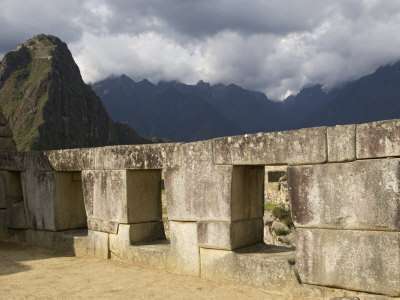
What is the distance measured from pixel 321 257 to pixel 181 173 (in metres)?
2.16

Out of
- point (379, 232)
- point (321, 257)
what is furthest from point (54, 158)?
point (379, 232)

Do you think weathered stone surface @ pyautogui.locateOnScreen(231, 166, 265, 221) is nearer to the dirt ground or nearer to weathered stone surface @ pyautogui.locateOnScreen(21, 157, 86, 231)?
the dirt ground

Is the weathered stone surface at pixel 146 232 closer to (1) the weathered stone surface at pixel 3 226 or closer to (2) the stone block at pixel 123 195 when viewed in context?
(2) the stone block at pixel 123 195

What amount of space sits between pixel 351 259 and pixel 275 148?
142 centimetres

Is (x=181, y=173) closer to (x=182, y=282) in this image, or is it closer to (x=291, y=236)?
(x=182, y=282)

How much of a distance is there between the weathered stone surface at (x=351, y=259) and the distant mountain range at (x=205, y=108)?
129m

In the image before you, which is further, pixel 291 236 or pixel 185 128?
pixel 185 128

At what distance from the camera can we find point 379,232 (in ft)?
12.8

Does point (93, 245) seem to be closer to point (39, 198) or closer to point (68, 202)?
point (68, 202)

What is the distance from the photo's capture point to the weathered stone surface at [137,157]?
5633 millimetres

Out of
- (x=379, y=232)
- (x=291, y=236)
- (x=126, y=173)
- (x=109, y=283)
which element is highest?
(x=126, y=173)

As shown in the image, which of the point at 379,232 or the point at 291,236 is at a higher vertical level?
the point at 379,232

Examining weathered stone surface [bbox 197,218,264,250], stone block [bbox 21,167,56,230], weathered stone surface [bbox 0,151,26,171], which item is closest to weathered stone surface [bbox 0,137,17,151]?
weathered stone surface [bbox 0,151,26,171]

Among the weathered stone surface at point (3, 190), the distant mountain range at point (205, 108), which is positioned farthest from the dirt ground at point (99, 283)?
the distant mountain range at point (205, 108)
